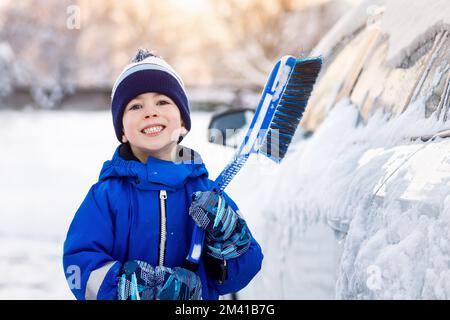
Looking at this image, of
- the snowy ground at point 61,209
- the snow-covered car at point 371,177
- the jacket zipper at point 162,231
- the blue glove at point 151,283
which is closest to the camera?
the snow-covered car at point 371,177

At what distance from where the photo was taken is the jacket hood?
5.18 feet

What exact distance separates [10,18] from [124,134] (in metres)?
27.6

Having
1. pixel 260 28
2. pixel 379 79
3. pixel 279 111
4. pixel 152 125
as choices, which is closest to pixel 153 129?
pixel 152 125

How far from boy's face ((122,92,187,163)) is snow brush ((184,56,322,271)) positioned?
6.5 inches

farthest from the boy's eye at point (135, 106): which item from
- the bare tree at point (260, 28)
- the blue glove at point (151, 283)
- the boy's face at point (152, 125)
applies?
the bare tree at point (260, 28)

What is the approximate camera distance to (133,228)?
157 centimetres

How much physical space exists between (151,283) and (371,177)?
569 mm

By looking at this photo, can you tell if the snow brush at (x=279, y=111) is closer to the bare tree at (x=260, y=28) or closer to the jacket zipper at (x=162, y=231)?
the jacket zipper at (x=162, y=231)

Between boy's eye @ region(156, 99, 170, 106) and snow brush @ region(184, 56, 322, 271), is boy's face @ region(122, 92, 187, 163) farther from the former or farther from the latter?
snow brush @ region(184, 56, 322, 271)

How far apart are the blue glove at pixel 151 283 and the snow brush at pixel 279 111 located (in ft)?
0.89

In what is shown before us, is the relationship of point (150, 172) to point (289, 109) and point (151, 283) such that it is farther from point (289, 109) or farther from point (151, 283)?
point (289, 109)

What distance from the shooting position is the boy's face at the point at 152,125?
5.31ft

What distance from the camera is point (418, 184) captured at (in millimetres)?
1275
